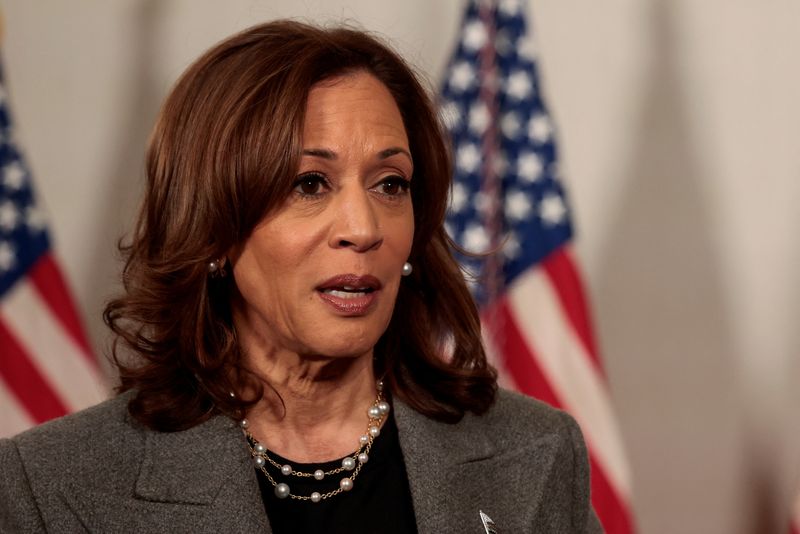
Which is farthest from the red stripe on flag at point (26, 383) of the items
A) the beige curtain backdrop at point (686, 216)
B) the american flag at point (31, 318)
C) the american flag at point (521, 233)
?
the american flag at point (521, 233)

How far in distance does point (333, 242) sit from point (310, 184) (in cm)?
10

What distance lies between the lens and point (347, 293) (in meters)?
1.76

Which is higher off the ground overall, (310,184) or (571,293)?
(310,184)

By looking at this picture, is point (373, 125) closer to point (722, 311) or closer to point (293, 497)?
point (293, 497)

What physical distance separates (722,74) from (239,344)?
2101mm

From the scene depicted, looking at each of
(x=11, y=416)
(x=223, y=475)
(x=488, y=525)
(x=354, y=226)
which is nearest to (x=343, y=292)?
(x=354, y=226)

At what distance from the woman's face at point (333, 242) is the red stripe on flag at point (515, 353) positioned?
1303mm

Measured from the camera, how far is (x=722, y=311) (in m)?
3.47

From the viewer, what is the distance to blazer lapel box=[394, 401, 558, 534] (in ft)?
6.05

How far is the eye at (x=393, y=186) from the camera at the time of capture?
1.85 metres

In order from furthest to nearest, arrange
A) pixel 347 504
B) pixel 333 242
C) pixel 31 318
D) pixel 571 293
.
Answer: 1. pixel 31 318
2. pixel 571 293
3. pixel 347 504
4. pixel 333 242

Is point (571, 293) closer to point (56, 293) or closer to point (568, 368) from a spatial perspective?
point (568, 368)

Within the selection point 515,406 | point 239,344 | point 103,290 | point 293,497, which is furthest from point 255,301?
point 103,290

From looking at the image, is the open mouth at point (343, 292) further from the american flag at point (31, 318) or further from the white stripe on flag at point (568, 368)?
the american flag at point (31, 318)
